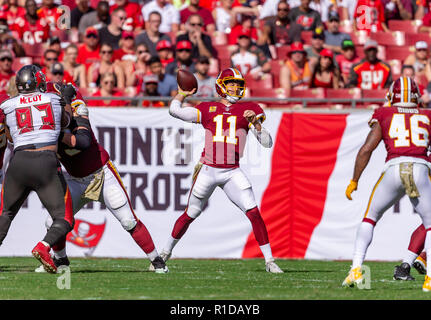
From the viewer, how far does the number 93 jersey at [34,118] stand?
28.7 ft

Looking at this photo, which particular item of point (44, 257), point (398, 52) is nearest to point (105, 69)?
point (398, 52)

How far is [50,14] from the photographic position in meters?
16.7

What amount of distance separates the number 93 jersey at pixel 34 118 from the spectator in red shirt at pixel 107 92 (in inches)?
170

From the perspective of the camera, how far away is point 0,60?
14.6 meters

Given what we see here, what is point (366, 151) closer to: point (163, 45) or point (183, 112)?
point (183, 112)

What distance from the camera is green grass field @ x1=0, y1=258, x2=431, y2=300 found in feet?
25.5

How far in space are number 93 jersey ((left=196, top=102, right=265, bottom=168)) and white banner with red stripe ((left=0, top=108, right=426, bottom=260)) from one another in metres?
2.44

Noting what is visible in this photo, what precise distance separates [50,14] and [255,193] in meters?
5.95

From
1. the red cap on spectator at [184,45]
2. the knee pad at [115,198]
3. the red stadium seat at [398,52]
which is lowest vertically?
the knee pad at [115,198]

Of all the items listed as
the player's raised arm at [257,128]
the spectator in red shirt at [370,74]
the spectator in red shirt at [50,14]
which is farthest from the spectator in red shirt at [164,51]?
the player's raised arm at [257,128]

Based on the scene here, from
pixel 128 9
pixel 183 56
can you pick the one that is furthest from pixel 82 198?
pixel 128 9

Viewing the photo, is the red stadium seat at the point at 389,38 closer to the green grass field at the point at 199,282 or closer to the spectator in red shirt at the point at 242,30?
the spectator in red shirt at the point at 242,30

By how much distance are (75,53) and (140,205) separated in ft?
11.3

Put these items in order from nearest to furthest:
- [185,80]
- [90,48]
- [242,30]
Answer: [185,80] → [90,48] → [242,30]
